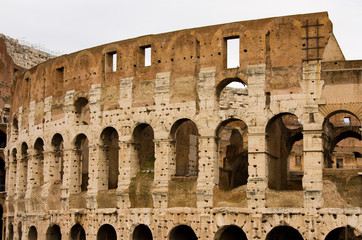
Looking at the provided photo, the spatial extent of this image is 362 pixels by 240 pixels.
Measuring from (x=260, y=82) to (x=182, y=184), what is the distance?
4391 millimetres

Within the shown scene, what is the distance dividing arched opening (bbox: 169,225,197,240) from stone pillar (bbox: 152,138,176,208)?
102 centimetres

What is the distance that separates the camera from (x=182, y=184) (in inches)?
859

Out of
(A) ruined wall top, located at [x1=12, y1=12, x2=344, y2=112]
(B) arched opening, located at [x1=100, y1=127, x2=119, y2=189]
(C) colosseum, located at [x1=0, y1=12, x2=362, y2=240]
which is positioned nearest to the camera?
(C) colosseum, located at [x1=0, y1=12, x2=362, y2=240]

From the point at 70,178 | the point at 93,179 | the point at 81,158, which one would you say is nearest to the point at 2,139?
the point at 81,158

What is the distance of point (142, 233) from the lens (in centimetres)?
2356

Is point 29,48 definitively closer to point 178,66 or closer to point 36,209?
point 36,209

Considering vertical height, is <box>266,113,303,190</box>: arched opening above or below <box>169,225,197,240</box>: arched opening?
above

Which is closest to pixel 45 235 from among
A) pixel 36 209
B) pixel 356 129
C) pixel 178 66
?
pixel 36 209

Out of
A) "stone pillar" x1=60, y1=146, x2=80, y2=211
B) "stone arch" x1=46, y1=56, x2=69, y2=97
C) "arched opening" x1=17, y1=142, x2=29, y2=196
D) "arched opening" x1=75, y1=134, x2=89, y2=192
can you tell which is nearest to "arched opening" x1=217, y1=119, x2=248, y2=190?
"arched opening" x1=75, y1=134, x2=89, y2=192

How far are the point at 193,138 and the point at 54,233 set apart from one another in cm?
703

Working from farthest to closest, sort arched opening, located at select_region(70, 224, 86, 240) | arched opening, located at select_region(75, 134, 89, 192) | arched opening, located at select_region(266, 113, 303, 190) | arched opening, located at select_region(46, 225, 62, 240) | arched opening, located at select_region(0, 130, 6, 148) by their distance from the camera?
1. arched opening, located at select_region(0, 130, 6, 148)
2. arched opening, located at select_region(46, 225, 62, 240)
3. arched opening, located at select_region(75, 134, 89, 192)
4. arched opening, located at select_region(70, 224, 86, 240)
5. arched opening, located at select_region(266, 113, 303, 190)

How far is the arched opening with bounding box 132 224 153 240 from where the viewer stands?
2302 cm

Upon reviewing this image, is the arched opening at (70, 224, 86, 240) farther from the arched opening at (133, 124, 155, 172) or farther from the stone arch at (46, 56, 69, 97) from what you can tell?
the stone arch at (46, 56, 69, 97)

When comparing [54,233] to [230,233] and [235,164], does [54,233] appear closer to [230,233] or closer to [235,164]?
[235,164]
